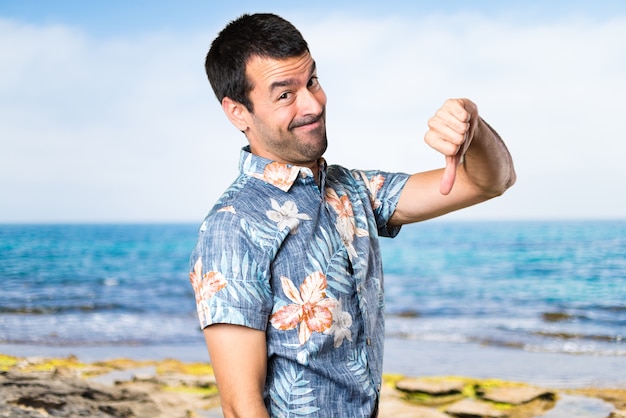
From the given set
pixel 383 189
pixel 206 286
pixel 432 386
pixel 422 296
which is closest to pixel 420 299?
pixel 422 296

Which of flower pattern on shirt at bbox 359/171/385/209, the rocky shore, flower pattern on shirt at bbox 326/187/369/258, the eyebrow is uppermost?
the eyebrow

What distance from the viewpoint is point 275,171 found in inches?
75.3

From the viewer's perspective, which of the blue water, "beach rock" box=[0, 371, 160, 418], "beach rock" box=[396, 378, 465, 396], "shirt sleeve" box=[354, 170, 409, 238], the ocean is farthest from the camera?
the blue water

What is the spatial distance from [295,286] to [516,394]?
13.1ft

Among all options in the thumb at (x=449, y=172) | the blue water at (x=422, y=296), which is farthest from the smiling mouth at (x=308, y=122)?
the blue water at (x=422, y=296)

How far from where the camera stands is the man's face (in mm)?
1885

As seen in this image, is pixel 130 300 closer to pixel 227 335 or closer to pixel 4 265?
pixel 4 265

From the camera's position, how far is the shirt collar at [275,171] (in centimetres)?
190

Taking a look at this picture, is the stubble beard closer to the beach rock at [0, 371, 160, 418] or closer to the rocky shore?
the rocky shore

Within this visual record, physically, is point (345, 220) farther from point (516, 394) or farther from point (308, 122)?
point (516, 394)

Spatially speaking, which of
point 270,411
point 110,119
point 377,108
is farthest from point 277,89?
point 110,119

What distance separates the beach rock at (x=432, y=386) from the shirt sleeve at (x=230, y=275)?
3.86 meters

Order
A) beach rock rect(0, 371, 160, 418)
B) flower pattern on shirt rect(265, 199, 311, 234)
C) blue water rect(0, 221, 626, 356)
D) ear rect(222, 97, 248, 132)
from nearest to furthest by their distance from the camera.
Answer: flower pattern on shirt rect(265, 199, 311, 234), ear rect(222, 97, 248, 132), beach rock rect(0, 371, 160, 418), blue water rect(0, 221, 626, 356)

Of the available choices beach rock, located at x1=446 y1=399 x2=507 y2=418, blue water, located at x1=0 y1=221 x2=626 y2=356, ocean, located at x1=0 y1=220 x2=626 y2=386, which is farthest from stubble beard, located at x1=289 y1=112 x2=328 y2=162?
blue water, located at x1=0 y1=221 x2=626 y2=356
